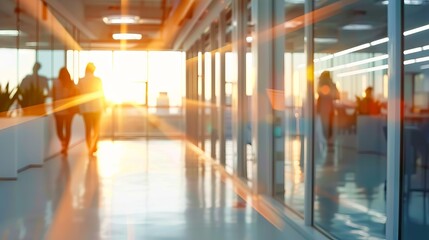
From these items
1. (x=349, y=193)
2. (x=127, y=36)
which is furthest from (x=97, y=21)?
(x=349, y=193)

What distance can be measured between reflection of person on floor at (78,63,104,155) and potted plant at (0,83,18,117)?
280 cm

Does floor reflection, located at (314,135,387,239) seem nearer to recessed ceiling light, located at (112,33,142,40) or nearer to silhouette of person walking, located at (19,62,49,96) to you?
silhouette of person walking, located at (19,62,49,96)

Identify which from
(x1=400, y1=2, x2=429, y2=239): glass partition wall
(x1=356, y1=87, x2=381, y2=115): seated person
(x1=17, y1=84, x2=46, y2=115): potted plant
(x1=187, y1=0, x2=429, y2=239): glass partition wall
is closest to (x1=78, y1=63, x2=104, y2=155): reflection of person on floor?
(x1=17, y1=84, x2=46, y2=115): potted plant

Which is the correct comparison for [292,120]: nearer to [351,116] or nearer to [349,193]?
[349,193]

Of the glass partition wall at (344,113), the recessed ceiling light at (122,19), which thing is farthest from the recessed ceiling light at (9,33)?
the recessed ceiling light at (122,19)

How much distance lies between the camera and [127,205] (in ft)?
18.8

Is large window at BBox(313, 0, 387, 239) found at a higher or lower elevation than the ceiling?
lower

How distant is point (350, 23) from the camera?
8.06 metres

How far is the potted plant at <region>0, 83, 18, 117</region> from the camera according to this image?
8171 mm

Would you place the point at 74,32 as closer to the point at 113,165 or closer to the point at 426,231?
the point at 113,165

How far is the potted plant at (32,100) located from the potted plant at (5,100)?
0.47 metres

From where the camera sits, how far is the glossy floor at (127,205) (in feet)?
14.8

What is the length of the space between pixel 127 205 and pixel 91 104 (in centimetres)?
593

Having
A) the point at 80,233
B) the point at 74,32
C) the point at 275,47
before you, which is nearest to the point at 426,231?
the point at 80,233
